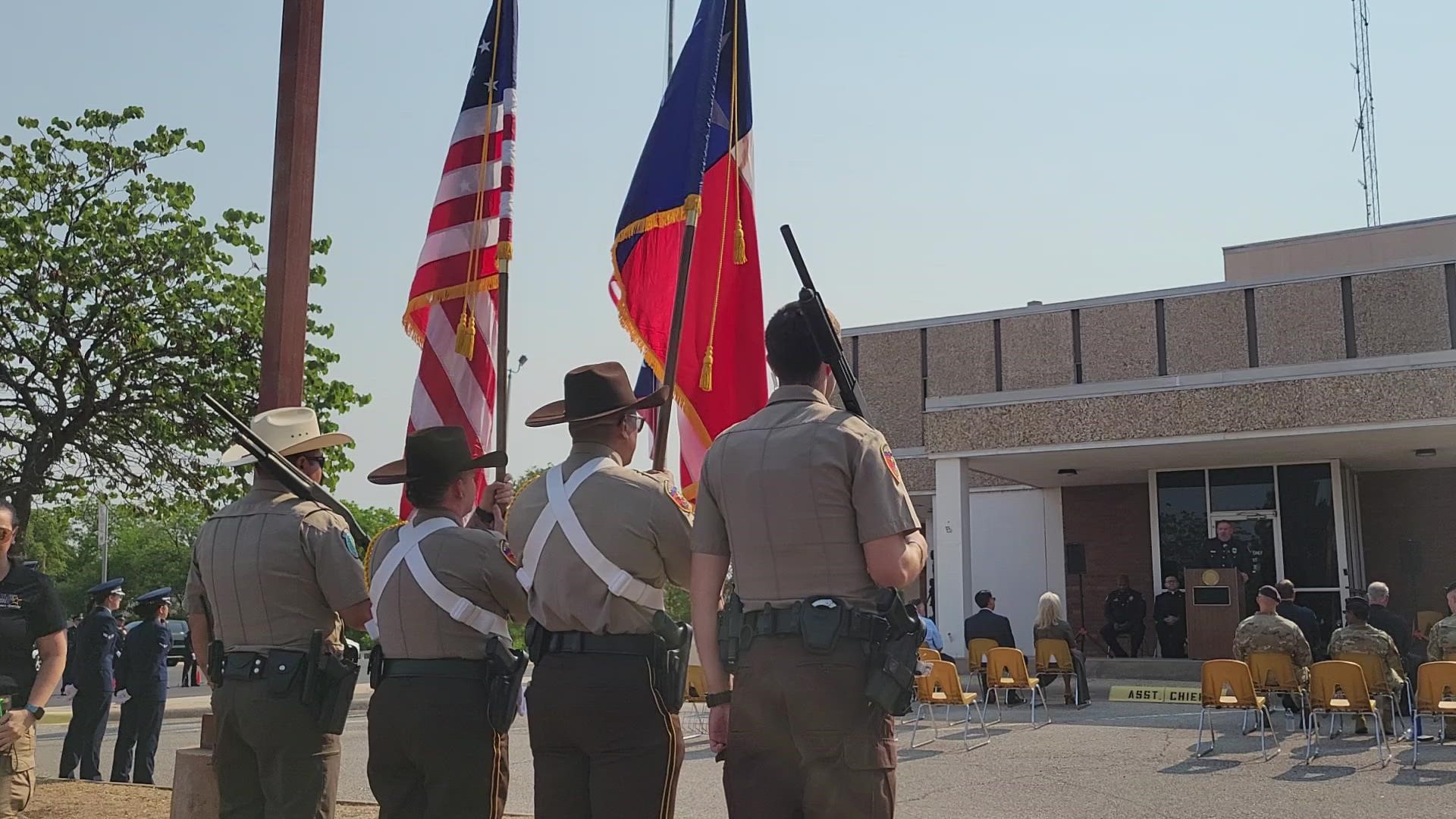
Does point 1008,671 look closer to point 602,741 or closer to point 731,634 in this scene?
point 602,741

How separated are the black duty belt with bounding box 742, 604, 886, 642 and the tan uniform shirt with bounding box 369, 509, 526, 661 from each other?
1.35 m

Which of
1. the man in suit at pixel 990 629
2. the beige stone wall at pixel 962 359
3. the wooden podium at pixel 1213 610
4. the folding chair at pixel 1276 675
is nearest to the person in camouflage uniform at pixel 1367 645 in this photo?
the folding chair at pixel 1276 675

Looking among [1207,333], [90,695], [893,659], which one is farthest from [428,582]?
[1207,333]

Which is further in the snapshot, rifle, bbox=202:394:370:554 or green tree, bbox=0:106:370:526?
green tree, bbox=0:106:370:526

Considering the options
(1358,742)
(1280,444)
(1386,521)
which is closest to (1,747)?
Answer: (1358,742)

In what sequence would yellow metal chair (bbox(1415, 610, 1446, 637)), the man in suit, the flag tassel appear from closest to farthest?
1. the flag tassel
2. the man in suit
3. yellow metal chair (bbox(1415, 610, 1446, 637))

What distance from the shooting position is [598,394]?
15.4ft

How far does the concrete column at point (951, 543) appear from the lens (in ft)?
74.9

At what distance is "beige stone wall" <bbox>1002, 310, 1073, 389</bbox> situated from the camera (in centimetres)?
3058

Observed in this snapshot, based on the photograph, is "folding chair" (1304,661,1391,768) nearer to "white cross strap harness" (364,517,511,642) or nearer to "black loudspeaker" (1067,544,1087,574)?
"white cross strap harness" (364,517,511,642)

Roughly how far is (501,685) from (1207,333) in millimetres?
Answer: 27378

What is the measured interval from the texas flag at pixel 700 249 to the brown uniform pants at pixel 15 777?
132 inches

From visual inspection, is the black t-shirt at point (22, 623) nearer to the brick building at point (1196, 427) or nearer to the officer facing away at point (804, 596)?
the officer facing away at point (804, 596)

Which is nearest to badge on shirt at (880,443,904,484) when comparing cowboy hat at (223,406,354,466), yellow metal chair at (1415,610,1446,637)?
cowboy hat at (223,406,354,466)
